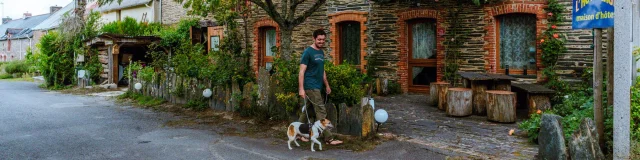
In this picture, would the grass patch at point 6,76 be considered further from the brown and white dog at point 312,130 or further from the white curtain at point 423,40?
the brown and white dog at point 312,130

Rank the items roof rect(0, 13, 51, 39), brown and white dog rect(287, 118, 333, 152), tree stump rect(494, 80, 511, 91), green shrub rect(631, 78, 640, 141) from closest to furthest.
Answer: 1. green shrub rect(631, 78, 640, 141)
2. brown and white dog rect(287, 118, 333, 152)
3. tree stump rect(494, 80, 511, 91)
4. roof rect(0, 13, 51, 39)

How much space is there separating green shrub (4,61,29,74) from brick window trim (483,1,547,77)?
33.6 metres

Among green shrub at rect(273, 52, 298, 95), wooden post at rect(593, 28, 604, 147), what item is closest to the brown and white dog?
green shrub at rect(273, 52, 298, 95)

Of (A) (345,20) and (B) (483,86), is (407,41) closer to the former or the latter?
(A) (345,20)

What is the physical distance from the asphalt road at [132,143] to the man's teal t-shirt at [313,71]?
909 millimetres

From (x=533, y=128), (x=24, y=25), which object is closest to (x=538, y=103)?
(x=533, y=128)

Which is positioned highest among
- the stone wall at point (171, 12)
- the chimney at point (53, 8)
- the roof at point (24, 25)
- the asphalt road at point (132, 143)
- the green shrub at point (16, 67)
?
the chimney at point (53, 8)

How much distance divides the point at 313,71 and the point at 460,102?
3503 mm

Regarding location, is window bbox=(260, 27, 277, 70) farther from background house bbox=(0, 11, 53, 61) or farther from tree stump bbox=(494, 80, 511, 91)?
background house bbox=(0, 11, 53, 61)

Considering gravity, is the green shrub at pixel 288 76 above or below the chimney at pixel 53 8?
below

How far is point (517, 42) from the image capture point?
11.8 metres

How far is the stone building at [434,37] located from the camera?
11.2 meters

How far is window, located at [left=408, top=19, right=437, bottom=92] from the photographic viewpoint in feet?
43.1

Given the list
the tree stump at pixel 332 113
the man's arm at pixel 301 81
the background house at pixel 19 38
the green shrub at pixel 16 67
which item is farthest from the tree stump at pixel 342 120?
the background house at pixel 19 38
